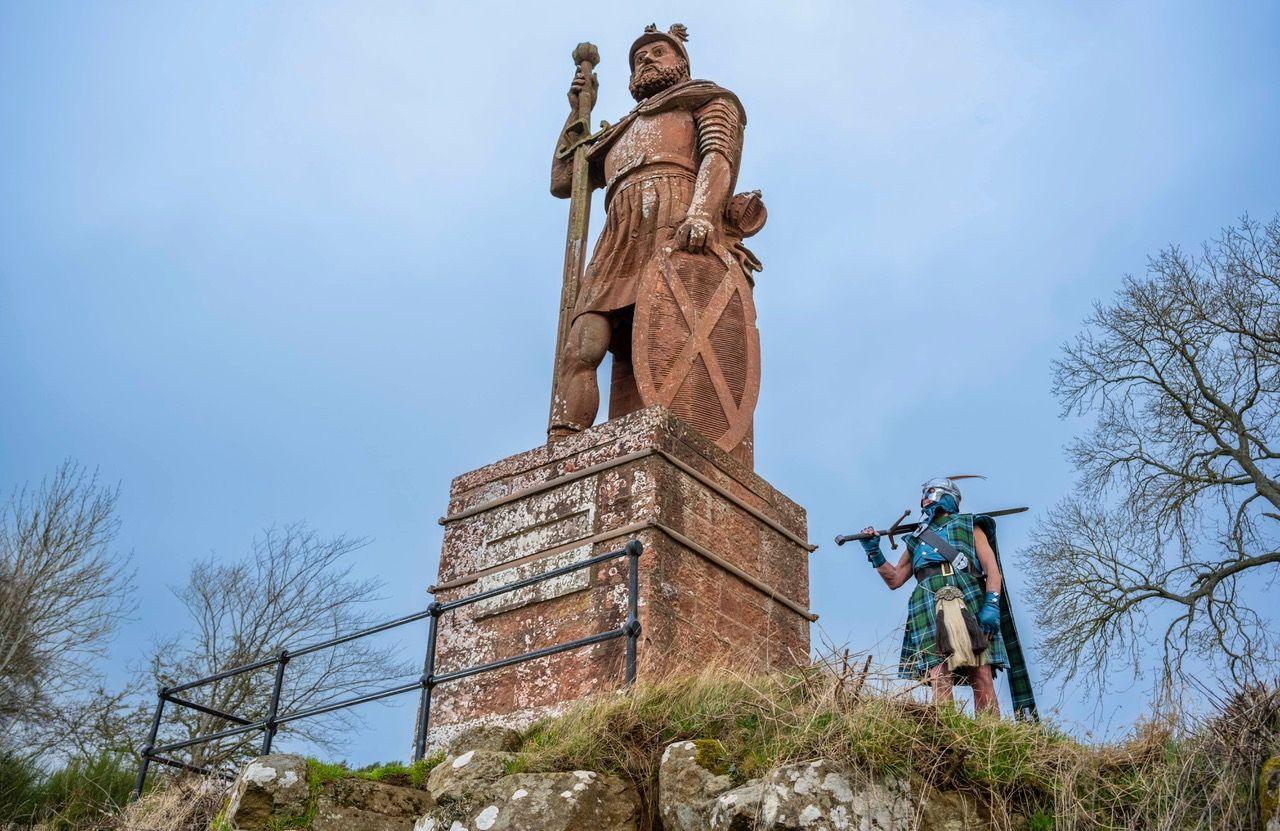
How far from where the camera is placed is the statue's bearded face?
942cm

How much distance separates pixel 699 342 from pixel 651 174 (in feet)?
4.74

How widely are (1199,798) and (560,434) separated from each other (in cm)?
471

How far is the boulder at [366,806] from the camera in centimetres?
511

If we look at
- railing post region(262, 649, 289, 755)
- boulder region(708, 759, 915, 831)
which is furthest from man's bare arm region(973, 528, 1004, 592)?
railing post region(262, 649, 289, 755)

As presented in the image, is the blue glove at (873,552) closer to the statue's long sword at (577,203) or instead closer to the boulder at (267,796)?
the statue's long sword at (577,203)

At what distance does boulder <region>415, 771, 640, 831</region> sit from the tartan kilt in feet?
5.44

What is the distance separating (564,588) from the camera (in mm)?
6840

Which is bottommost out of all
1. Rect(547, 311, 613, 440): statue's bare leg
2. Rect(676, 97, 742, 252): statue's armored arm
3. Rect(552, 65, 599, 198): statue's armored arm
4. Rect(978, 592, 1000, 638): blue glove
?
Rect(978, 592, 1000, 638): blue glove

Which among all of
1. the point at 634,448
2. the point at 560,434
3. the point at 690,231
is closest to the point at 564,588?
the point at 634,448

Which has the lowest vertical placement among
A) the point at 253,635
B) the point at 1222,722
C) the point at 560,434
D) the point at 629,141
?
the point at 1222,722

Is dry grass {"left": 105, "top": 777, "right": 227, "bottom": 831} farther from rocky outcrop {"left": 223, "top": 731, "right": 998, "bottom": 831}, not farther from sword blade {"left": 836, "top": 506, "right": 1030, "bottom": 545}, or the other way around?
sword blade {"left": 836, "top": 506, "right": 1030, "bottom": 545}

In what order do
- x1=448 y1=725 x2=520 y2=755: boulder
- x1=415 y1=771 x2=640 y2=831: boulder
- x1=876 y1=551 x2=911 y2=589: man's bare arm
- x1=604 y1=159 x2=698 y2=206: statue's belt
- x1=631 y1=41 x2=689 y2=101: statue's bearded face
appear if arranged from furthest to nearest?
x1=631 y1=41 x2=689 y2=101: statue's bearded face → x1=604 y1=159 x2=698 y2=206: statue's belt → x1=876 y1=551 x2=911 y2=589: man's bare arm → x1=448 y1=725 x2=520 y2=755: boulder → x1=415 y1=771 x2=640 y2=831: boulder

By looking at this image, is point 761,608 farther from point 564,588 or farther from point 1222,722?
point 1222,722

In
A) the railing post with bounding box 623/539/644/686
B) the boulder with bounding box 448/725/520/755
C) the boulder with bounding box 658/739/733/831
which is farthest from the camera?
the railing post with bounding box 623/539/644/686
